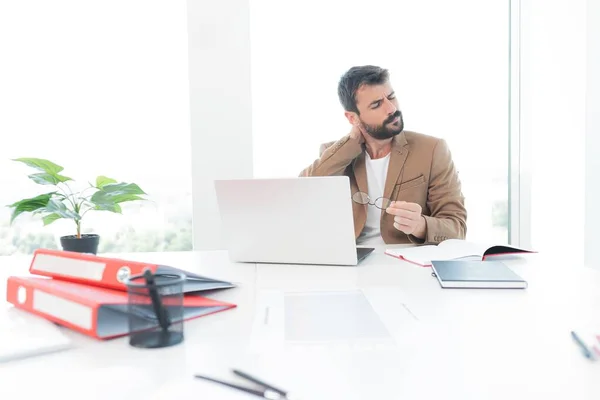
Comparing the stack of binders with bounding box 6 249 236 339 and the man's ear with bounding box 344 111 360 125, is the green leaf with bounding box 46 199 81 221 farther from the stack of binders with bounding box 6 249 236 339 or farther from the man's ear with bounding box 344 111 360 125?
the man's ear with bounding box 344 111 360 125

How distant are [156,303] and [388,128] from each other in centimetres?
165

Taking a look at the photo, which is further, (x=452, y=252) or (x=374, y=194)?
(x=374, y=194)

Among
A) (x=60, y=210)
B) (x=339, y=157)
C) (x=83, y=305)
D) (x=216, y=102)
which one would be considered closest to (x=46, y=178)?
(x=60, y=210)

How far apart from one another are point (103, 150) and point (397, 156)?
1.54 metres

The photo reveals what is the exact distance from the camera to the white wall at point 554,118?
2.62m

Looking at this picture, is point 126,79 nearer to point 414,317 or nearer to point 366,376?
point 414,317

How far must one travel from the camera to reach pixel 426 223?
1.76 meters

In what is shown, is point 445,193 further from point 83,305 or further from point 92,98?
point 92,98

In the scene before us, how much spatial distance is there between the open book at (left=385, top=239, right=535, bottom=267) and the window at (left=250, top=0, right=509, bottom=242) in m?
1.29

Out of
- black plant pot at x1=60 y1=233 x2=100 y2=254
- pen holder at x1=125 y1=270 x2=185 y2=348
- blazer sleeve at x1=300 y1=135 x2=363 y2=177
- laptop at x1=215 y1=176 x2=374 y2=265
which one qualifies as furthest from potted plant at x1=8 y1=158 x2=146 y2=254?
pen holder at x1=125 y1=270 x2=185 y2=348

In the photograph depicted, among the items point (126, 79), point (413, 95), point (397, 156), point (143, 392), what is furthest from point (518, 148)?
point (143, 392)

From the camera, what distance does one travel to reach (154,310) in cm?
76

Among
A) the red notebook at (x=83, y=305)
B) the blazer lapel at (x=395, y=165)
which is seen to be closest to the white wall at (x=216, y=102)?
the blazer lapel at (x=395, y=165)

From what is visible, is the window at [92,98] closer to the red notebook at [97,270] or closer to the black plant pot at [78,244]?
the black plant pot at [78,244]
